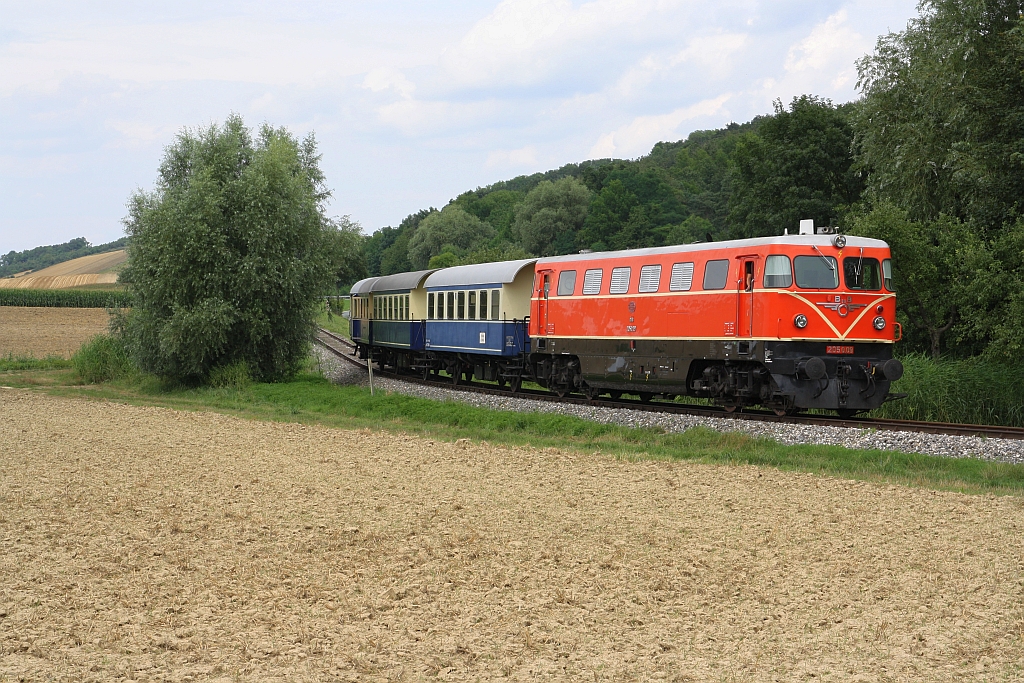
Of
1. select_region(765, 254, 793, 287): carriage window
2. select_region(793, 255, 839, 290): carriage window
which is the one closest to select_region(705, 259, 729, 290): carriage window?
select_region(765, 254, 793, 287): carriage window

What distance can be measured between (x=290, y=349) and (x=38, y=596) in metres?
27.6

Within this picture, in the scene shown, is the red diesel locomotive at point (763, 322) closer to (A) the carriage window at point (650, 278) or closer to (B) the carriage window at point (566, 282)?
(A) the carriage window at point (650, 278)

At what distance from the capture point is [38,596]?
9273 mm

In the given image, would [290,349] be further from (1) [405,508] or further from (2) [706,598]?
(2) [706,598]

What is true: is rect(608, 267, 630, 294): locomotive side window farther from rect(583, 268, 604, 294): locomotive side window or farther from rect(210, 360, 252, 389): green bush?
rect(210, 360, 252, 389): green bush

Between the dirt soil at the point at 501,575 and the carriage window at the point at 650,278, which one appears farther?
the carriage window at the point at 650,278

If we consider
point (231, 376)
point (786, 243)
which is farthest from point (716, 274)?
point (231, 376)

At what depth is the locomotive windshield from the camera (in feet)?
63.7

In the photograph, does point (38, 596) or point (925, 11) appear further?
point (925, 11)

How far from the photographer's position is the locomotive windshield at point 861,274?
63.7 ft

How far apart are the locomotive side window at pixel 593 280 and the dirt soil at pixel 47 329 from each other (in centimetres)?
3434

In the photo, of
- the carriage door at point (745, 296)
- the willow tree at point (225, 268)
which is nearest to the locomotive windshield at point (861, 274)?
the carriage door at point (745, 296)

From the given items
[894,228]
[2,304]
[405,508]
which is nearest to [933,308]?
[894,228]

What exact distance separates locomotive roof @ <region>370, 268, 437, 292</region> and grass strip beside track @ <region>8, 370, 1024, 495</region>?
14.9 feet
